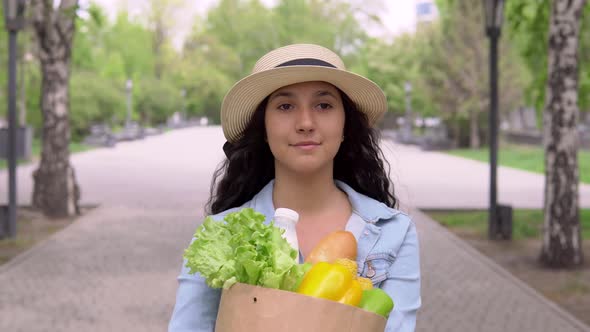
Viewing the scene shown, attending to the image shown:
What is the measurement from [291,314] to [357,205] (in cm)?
Answer: 79

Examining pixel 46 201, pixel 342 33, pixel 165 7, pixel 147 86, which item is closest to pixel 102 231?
pixel 46 201

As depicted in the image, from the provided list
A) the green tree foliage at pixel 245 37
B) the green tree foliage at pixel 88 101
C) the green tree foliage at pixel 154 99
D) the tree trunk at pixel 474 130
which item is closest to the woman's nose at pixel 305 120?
the tree trunk at pixel 474 130

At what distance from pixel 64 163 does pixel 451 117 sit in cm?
2581

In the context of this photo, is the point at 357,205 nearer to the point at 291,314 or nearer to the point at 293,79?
the point at 293,79

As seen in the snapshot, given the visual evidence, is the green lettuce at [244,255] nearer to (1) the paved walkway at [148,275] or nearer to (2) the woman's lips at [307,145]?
(2) the woman's lips at [307,145]

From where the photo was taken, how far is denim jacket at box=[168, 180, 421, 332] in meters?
2.19

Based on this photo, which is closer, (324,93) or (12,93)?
(324,93)

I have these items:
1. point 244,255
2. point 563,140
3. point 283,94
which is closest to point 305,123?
point 283,94

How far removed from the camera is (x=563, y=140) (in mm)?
9352

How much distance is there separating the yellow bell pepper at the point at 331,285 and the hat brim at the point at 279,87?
60 cm

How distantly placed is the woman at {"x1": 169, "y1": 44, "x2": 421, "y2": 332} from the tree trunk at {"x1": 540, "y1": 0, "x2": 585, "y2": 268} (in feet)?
23.2

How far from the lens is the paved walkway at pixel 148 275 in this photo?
22.5ft

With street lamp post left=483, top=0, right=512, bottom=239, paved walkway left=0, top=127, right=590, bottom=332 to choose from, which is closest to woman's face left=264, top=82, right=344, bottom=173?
paved walkway left=0, top=127, right=590, bottom=332

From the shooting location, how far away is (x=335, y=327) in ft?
5.84
